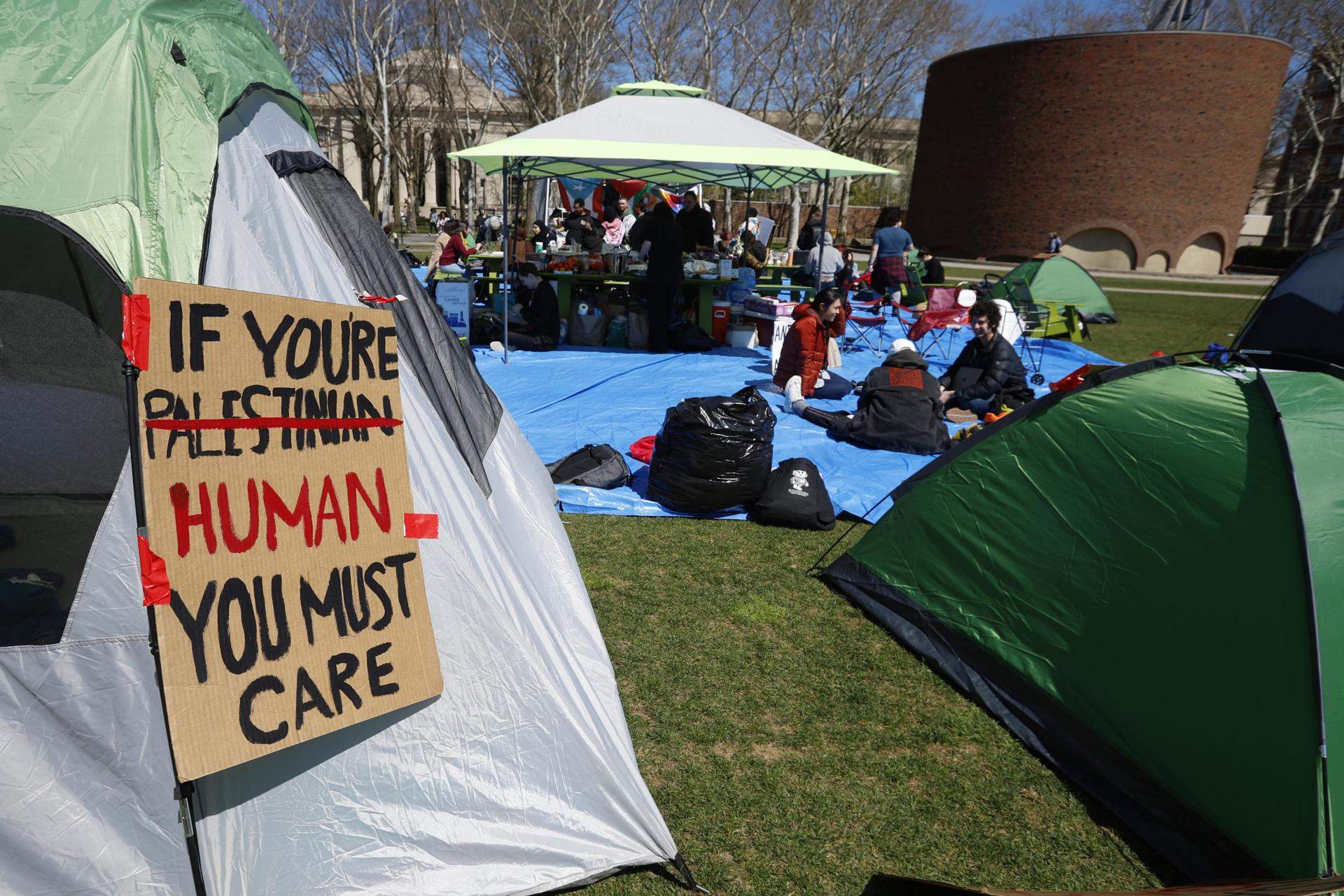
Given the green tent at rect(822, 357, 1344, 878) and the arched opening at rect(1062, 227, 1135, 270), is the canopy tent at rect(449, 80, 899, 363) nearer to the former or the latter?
the green tent at rect(822, 357, 1344, 878)

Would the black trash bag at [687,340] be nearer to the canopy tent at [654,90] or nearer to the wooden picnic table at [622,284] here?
the wooden picnic table at [622,284]

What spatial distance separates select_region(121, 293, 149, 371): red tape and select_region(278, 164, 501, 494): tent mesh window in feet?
2.35

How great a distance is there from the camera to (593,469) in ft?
19.9

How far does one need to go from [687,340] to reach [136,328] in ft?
30.8

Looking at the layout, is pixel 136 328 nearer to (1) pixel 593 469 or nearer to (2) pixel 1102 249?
(1) pixel 593 469

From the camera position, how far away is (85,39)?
6.81 feet

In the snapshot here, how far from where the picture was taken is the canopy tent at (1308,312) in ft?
23.9

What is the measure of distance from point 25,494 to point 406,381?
54.8 inches

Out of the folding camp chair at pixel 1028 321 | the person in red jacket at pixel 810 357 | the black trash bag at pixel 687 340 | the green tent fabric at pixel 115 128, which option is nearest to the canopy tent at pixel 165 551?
the green tent fabric at pixel 115 128

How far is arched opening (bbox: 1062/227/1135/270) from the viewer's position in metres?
30.6

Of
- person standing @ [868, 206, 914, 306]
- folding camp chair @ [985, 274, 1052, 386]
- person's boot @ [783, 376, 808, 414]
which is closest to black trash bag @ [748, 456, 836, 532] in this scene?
person's boot @ [783, 376, 808, 414]

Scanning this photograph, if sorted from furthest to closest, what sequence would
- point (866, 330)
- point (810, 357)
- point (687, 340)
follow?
1. point (866, 330)
2. point (687, 340)
3. point (810, 357)

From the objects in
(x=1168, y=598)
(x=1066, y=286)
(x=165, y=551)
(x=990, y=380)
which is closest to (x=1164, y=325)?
(x=1066, y=286)

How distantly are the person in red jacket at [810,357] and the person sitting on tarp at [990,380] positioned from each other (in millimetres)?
1241
